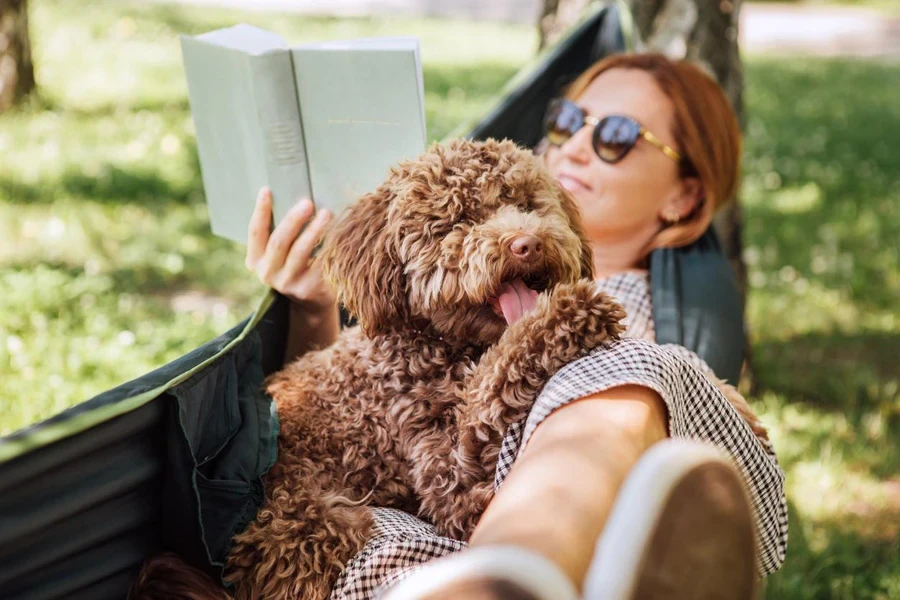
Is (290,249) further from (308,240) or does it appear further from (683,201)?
(683,201)

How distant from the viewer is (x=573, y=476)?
1.65m

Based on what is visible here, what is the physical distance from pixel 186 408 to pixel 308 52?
3.62ft

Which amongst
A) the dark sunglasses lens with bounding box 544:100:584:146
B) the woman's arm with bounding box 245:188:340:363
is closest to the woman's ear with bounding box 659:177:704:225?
the dark sunglasses lens with bounding box 544:100:584:146

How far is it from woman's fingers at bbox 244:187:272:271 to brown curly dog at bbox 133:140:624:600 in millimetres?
368

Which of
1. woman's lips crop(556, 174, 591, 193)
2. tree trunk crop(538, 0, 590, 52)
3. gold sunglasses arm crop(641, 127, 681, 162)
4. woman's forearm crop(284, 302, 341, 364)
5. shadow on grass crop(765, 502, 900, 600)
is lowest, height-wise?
shadow on grass crop(765, 502, 900, 600)

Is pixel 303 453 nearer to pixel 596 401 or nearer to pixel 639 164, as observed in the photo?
pixel 596 401

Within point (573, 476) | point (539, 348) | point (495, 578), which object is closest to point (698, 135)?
point (539, 348)

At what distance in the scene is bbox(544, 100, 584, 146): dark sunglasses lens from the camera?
3541 mm

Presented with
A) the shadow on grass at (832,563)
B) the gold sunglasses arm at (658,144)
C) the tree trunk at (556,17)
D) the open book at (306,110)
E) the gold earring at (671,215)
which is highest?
the tree trunk at (556,17)

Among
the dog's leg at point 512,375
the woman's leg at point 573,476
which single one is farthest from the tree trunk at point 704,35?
the woman's leg at point 573,476

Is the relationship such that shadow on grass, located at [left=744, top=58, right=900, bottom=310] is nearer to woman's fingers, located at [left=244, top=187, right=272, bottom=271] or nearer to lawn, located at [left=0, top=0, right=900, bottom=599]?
lawn, located at [left=0, top=0, right=900, bottom=599]

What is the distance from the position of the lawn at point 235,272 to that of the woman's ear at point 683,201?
1.29 metres

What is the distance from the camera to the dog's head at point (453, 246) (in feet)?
7.29

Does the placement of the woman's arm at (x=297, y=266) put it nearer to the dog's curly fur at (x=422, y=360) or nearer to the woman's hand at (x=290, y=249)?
the woman's hand at (x=290, y=249)
